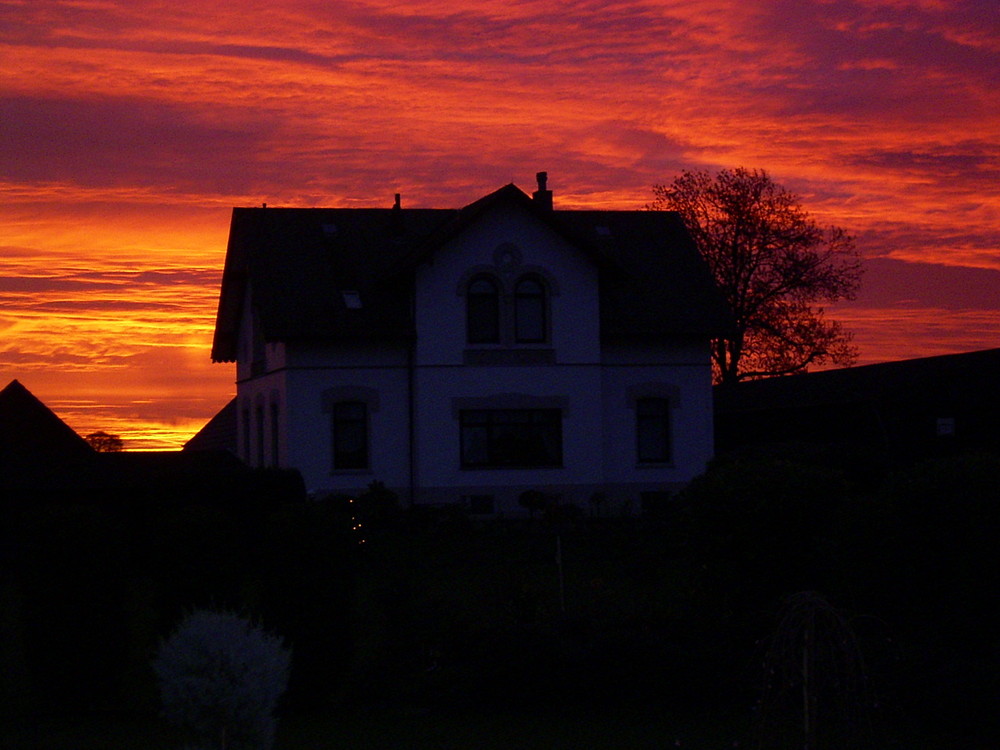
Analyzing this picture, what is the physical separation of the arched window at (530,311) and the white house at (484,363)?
0.04 meters

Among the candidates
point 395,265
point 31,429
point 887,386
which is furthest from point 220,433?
point 887,386

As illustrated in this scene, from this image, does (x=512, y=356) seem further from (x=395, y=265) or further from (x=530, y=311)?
(x=395, y=265)

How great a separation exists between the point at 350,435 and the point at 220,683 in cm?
2573

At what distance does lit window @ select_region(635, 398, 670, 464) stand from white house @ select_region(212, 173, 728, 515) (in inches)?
1.8

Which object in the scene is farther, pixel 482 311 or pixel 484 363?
pixel 482 311

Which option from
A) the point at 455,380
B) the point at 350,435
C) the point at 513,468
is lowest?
the point at 513,468

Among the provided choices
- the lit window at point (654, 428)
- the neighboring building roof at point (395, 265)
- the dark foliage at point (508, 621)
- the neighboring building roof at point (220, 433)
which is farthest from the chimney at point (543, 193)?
the dark foliage at point (508, 621)

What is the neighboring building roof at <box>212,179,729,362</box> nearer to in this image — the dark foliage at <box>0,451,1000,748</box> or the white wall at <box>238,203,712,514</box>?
the white wall at <box>238,203,712,514</box>

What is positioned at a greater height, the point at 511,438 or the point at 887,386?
the point at 887,386

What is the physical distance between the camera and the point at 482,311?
34.7 meters

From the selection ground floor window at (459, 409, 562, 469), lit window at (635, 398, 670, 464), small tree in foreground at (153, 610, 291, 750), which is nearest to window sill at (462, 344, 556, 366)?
A: ground floor window at (459, 409, 562, 469)

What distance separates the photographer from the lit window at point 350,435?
34344mm

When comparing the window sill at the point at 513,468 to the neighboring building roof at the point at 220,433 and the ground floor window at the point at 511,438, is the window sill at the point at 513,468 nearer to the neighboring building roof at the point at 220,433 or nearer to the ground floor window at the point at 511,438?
the ground floor window at the point at 511,438

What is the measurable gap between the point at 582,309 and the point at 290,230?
822 centimetres
